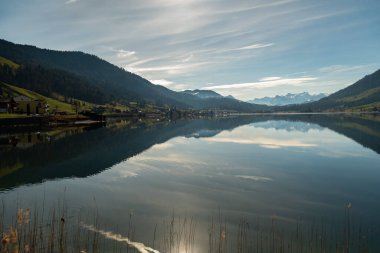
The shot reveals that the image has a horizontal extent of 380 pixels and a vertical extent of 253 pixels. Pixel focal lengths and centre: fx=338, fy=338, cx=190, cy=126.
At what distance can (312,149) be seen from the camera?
80.9 m

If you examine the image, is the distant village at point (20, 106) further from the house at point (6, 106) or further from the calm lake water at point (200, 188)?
the calm lake water at point (200, 188)

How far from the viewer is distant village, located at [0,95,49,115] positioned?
155 metres

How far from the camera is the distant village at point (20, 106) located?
155 m

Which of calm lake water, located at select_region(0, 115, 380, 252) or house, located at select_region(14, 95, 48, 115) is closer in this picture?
calm lake water, located at select_region(0, 115, 380, 252)

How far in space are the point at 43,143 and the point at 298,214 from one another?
250ft

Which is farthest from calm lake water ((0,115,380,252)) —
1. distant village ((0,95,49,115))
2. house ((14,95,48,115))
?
house ((14,95,48,115))

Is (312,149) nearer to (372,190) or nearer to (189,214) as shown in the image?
(372,190)

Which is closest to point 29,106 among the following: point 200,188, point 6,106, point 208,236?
→ point 6,106

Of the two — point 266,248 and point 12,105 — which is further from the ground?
point 12,105

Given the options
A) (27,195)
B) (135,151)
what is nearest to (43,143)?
(135,151)

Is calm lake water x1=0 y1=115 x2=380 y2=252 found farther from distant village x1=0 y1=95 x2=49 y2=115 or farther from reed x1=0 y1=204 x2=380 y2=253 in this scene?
distant village x1=0 y1=95 x2=49 y2=115

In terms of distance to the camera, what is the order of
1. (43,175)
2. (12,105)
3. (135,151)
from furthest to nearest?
(12,105) → (135,151) → (43,175)

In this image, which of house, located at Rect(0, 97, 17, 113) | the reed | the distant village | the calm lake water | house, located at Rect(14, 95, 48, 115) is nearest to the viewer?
the reed

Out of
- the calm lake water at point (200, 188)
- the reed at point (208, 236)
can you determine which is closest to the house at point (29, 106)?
the calm lake water at point (200, 188)
